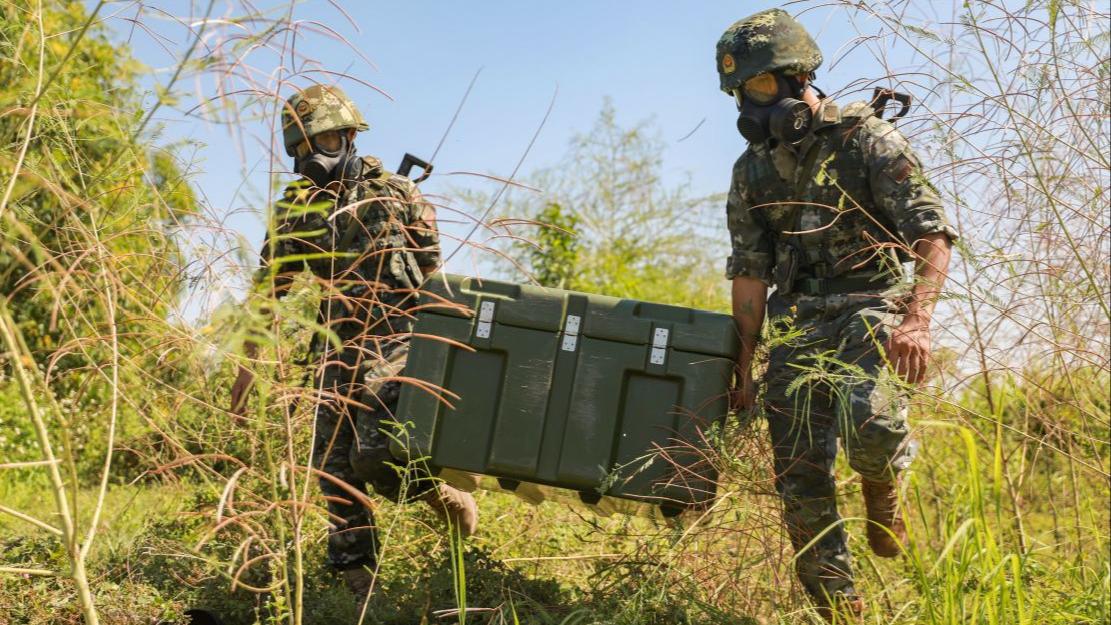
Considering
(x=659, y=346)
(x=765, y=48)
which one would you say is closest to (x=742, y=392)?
(x=659, y=346)

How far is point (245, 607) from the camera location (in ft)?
11.7

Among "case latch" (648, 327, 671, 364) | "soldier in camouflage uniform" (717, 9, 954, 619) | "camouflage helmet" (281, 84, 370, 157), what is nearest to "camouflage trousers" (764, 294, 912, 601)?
"soldier in camouflage uniform" (717, 9, 954, 619)

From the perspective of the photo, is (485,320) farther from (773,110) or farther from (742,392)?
(773,110)

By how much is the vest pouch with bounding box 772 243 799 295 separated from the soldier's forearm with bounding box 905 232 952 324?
413 millimetres

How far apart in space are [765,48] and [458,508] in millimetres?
1997

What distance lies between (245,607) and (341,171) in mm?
1623

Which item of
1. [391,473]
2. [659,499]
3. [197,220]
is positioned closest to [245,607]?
[391,473]

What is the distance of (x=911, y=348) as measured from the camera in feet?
10.1

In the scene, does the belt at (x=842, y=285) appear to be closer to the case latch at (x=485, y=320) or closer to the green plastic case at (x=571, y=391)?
the green plastic case at (x=571, y=391)

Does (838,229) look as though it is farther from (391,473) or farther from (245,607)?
(245,607)

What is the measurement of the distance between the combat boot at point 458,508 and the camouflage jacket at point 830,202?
4.29ft

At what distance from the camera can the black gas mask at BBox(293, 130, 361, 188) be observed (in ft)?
13.3

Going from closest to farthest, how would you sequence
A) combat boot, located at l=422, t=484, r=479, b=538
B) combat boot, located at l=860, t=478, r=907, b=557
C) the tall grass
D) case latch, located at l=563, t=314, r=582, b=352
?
the tall grass
case latch, located at l=563, t=314, r=582, b=352
combat boot, located at l=860, t=478, r=907, b=557
combat boot, located at l=422, t=484, r=479, b=538

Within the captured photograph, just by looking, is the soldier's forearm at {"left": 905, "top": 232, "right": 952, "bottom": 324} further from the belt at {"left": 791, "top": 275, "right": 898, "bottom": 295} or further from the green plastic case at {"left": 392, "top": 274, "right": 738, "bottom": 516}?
the green plastic case at {"left": 392, "top": 274, "right": 738, "bottom": 516}
